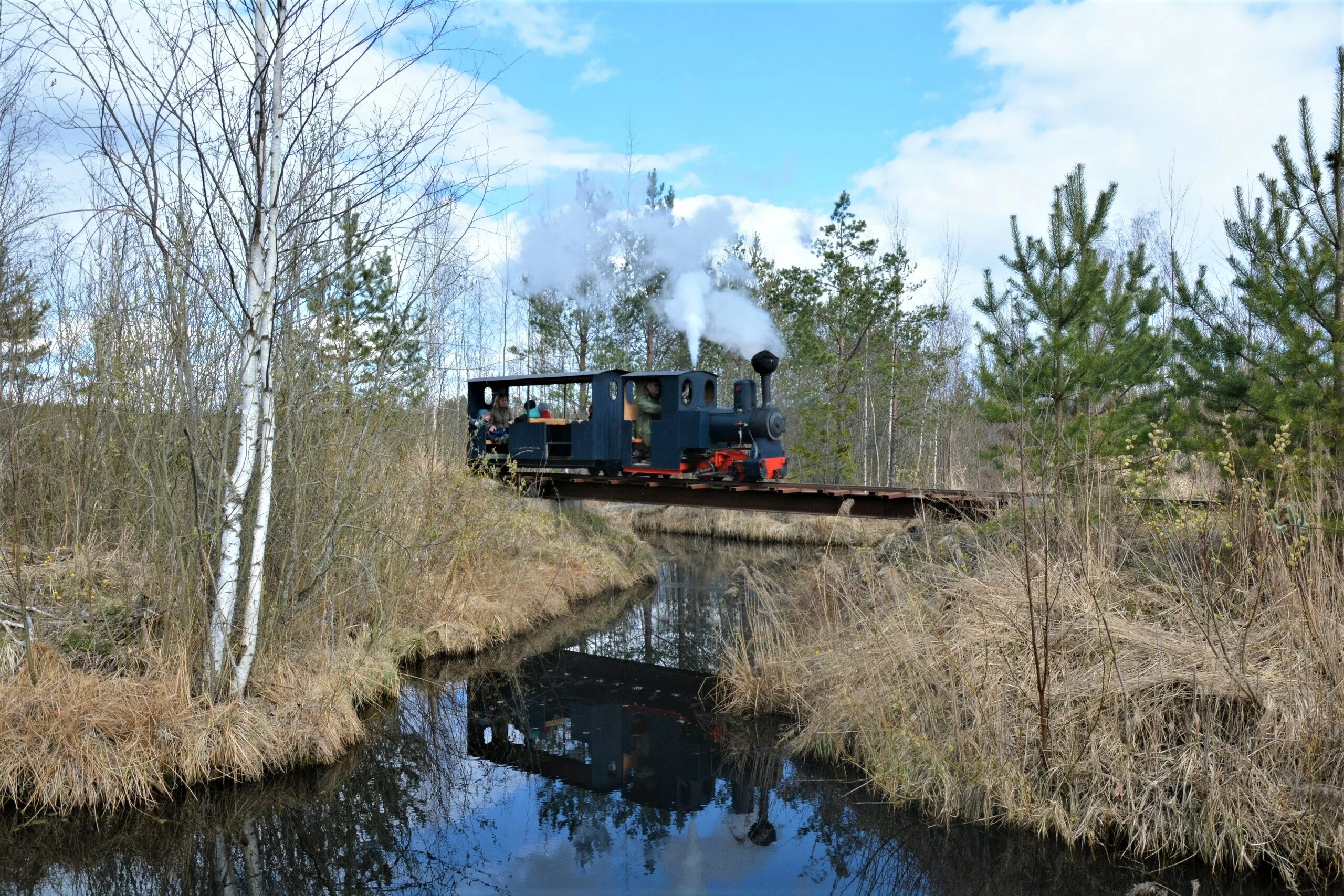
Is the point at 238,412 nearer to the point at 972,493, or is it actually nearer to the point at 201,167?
the point at 201,167

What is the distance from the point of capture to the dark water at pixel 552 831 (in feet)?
13.8

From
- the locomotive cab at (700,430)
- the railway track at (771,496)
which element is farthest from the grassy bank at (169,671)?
the locomotive cab at (700,430)

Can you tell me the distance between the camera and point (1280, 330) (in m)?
6.48

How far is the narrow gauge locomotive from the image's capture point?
13758 mm

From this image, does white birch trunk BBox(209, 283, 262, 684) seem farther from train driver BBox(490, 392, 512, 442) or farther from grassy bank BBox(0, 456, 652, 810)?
train driver BBox(490, 392, 512, 442)

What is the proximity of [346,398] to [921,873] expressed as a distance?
5442mm

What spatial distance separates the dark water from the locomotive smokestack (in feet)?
25.8

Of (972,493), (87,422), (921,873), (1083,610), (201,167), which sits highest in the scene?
(201,167)

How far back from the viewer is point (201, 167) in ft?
16.1

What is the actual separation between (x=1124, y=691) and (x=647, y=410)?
1080 cm

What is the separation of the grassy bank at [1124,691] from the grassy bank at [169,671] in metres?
3.66

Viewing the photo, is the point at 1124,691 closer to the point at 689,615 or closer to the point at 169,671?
the point at 169,671

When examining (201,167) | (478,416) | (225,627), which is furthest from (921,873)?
(478,416)

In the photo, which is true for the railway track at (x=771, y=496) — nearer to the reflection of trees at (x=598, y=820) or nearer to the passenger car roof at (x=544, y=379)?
the passenger car roof at (x=544, y=379)
